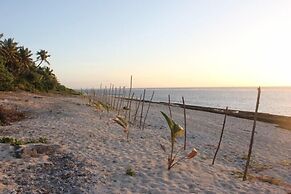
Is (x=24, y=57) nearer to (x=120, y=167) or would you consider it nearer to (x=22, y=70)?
(x=22, y=70)

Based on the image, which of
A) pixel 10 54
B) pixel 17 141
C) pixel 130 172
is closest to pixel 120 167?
pixel 130 172

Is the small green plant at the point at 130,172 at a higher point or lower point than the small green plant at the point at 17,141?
lower

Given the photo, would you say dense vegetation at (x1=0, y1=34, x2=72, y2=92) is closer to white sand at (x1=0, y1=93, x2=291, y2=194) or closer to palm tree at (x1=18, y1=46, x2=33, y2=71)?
palm tree at (x1=18, y1=46, x2=33, y2=71)

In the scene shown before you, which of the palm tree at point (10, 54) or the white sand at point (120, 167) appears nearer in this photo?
the white sand at point (120, 167)

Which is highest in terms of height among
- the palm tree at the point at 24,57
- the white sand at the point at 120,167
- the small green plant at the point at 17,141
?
the palm tree at the point at 24,57

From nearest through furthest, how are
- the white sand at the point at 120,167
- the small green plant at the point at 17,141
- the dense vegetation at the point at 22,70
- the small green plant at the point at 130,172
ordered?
1. the white sand at the point at 120,167
2. the small green plant at the point at 130,172
3. the small green plant at the point at 17,141
4. the dense vegetation at the point at 22,70

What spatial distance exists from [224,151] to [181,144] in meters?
1.65

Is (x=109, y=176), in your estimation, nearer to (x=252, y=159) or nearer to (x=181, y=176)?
(x=181, y=176)

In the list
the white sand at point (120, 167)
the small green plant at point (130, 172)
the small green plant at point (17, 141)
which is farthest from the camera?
the small green plant at point (17, 141)

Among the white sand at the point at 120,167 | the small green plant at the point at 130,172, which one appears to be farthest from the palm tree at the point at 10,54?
the small green plant at the point at 130,172

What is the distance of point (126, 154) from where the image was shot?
9.48m

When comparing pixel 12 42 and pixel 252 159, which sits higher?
pixel 12 42

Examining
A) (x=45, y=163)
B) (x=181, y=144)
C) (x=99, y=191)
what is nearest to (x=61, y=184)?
(x=99, y=191)

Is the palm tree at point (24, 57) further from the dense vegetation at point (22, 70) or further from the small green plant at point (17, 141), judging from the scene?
the small green plant at point (17, 141)
